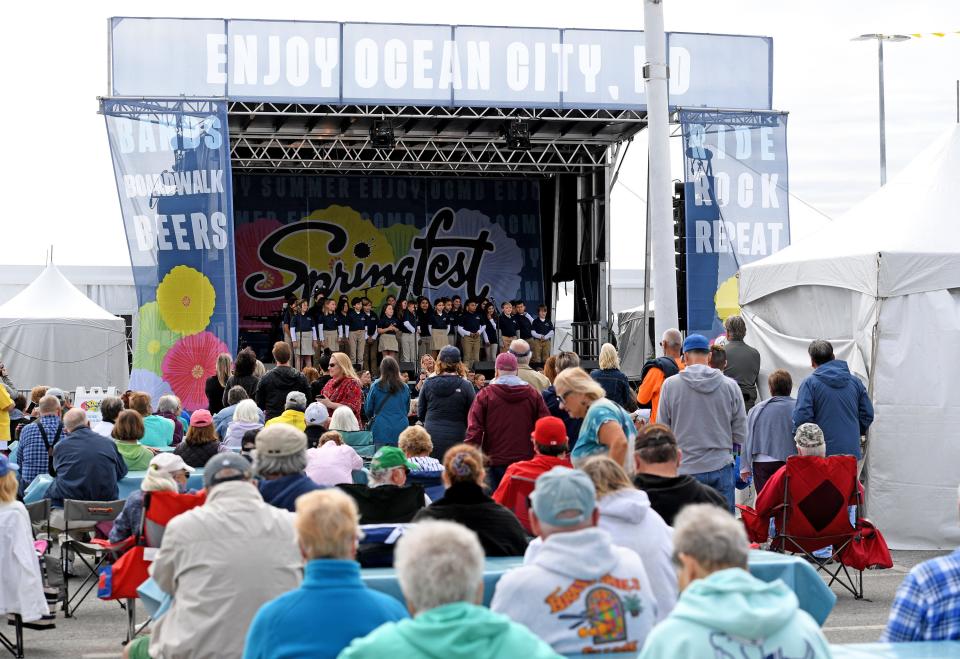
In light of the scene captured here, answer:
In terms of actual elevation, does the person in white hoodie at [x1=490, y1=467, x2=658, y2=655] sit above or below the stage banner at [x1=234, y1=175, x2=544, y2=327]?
below

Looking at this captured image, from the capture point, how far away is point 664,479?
5.12m

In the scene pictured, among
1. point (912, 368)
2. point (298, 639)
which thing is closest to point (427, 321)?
point (912, 368)

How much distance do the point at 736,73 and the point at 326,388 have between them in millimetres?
9915

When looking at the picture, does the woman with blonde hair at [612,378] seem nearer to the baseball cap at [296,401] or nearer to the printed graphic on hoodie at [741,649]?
the baseball cap at [296,401]

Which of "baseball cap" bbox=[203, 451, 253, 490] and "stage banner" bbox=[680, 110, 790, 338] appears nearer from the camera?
"baseball cap" bbox=[203, 451, 253, 490]

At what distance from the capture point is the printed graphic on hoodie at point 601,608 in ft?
11.4

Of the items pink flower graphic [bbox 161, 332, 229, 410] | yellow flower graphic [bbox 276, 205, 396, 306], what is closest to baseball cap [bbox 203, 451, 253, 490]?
pink flower graphic [bbox 161, 332, 229, 410]

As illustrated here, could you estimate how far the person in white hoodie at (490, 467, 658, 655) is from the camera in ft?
11.3

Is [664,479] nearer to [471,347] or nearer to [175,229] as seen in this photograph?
[175,229]

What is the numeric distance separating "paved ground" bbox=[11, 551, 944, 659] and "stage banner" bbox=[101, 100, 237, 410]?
8.34 m

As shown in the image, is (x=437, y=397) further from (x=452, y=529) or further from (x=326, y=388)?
(x=452, y=529)

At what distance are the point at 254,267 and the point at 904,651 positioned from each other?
73.6ft

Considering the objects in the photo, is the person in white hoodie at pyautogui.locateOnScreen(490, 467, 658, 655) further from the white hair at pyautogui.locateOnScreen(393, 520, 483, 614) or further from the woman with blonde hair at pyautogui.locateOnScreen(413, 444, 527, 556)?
the woman with blonde hair at pyautogui.locateOnScreen(413, 444, 527, 556)

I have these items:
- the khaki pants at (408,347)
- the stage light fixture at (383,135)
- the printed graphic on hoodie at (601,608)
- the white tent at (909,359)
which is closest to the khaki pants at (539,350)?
the khaki pants at (408,347)
